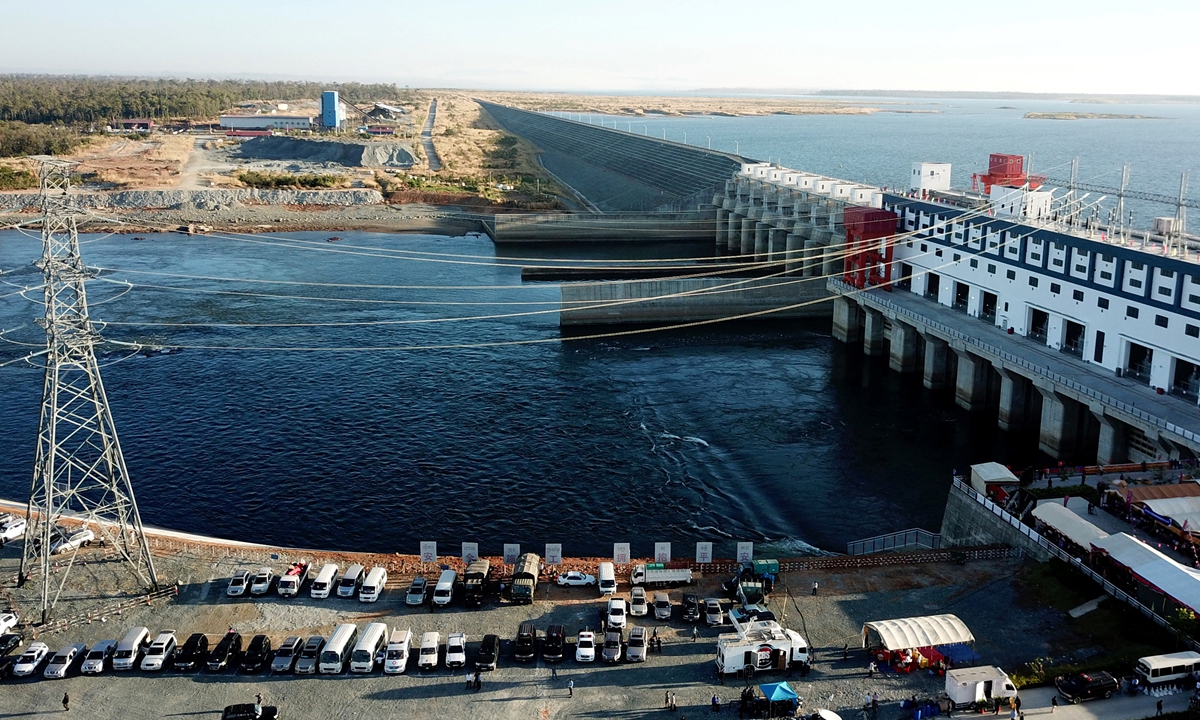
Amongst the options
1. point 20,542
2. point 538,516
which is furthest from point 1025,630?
point 20,542

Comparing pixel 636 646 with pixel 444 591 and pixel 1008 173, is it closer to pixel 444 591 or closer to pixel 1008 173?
pixel 444 591

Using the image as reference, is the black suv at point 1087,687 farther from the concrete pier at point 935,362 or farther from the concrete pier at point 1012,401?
the concrete pier at point 935,362

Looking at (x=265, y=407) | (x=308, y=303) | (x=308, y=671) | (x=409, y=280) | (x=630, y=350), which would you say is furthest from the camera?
(x=409, y=280)

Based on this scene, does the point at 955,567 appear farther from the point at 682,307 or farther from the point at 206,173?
the point at 206,173

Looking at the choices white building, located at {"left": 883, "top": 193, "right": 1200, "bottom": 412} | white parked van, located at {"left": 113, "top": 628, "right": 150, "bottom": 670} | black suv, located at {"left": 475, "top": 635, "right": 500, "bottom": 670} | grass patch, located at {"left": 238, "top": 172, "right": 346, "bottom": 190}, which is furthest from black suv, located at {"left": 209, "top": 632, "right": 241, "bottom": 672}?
grass patch, located at {"left": 238, "top": 172, "right": 346, "bottom": 190}

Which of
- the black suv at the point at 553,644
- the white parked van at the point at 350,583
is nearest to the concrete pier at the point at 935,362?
the black suv at the point at 553,644

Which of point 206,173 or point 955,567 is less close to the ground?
point 206,173
